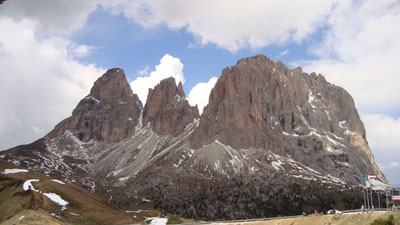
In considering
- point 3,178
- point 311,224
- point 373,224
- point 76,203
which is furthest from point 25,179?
point 373,224

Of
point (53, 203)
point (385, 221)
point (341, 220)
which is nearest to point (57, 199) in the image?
point (53, 203)

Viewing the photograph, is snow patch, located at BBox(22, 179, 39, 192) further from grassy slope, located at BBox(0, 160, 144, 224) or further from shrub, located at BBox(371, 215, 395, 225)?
shrub, located at BBox(371, 215, 395, 225)

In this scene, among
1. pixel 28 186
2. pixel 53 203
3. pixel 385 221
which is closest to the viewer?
pixel 385 221

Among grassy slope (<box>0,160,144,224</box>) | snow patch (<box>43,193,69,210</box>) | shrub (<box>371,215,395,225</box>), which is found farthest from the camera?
snow patch (<box>43,193,69,210</box>)

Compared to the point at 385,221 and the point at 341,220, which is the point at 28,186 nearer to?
the point at 341,220

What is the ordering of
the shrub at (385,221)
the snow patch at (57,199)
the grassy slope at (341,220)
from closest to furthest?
the shrub at (385,221) < the grassy slope at (341,220) < the snow patch at (57,199)

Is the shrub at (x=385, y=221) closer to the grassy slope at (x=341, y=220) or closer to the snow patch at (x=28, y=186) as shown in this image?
the grassy slope at (x=341, y=220)

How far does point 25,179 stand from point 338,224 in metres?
88.9

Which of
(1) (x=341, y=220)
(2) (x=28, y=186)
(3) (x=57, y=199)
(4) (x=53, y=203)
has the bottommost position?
(1) (x=341, y=220)

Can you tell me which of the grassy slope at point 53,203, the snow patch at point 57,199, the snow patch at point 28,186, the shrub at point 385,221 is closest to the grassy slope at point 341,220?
the shrub at point 385,221

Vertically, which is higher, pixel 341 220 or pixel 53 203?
pixel 53 203

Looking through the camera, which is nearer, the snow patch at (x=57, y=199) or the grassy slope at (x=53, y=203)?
the grassy slope at (x=53, y=203)

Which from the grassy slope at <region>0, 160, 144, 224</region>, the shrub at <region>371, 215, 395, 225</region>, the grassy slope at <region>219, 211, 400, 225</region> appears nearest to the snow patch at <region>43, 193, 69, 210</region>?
the grassy slope at <region>0, 160, 144, 224</region>

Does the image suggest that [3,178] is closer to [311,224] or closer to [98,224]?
[98,224]
